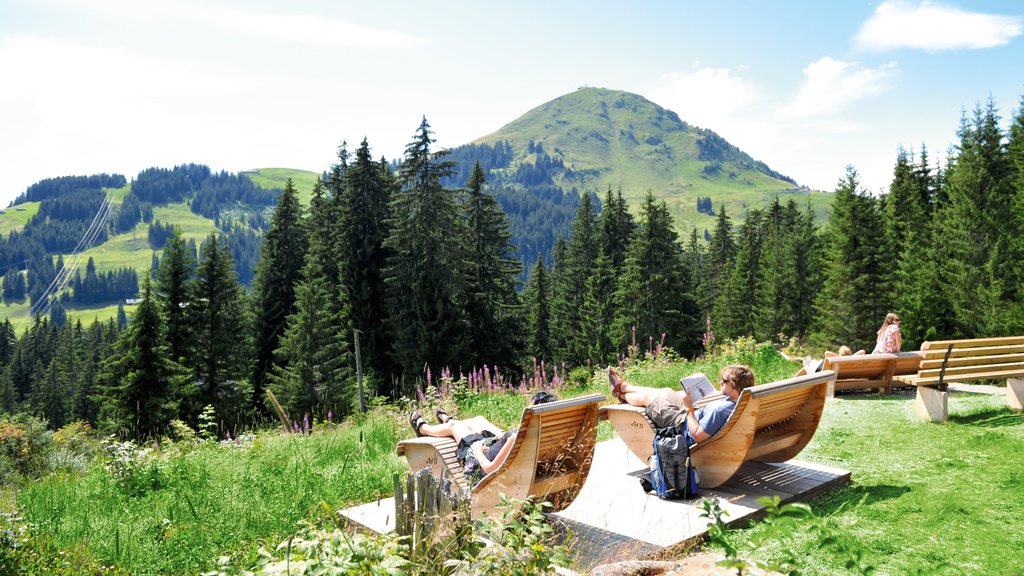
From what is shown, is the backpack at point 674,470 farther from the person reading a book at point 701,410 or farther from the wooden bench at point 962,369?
the wooden bench at point 962,369

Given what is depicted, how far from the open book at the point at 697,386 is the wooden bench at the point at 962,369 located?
2.98m

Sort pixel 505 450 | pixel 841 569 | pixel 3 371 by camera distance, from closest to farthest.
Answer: pixel 841 569 → pixel 505 450 → pixel 3 371

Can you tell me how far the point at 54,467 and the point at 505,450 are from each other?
704cm

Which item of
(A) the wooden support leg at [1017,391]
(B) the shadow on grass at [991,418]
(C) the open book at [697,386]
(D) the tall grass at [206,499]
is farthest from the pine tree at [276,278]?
(A) the wooden support leg at [1017,391]

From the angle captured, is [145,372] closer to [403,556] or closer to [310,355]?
[310,355]

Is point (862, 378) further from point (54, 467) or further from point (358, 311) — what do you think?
point (358, 311)

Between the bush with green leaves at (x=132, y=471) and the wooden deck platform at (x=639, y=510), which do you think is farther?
the bush with green leaves at (x=132, y=471)

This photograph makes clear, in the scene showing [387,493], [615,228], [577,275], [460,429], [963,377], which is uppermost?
[615,228]

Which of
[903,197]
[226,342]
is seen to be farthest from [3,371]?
[903,197]

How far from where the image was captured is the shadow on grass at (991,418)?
285 inches

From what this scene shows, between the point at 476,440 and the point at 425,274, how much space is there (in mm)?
28325

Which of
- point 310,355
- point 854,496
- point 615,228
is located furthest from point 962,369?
point 615,228

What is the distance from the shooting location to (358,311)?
35.7 m

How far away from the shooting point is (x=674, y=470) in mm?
5203
